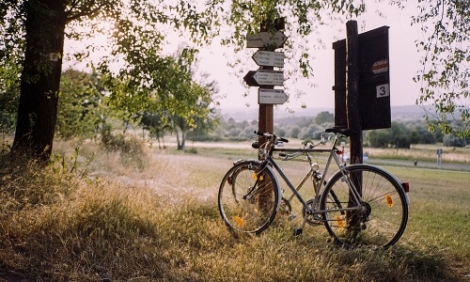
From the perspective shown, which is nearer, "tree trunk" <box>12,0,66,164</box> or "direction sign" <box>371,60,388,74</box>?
"direction sign" <box>371,60,388,74</box>

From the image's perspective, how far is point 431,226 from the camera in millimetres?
7410

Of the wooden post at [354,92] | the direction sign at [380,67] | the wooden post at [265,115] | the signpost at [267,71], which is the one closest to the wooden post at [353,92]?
the wooden post at [354,92]

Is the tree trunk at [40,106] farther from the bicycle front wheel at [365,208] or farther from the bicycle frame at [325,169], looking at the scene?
the bicycle front wheel at [365,208]

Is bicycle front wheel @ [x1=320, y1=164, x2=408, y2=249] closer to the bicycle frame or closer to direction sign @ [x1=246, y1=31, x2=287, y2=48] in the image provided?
the bicycle frame

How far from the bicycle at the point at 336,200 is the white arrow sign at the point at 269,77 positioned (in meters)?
1.10

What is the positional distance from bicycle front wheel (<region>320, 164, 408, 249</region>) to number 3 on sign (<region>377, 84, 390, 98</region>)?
3.41 ft

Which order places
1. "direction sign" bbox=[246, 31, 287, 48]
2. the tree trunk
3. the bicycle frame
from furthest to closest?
the tree trunk < "direction sign" bbox=[246, 31, 287, 48] < the bicycle frame

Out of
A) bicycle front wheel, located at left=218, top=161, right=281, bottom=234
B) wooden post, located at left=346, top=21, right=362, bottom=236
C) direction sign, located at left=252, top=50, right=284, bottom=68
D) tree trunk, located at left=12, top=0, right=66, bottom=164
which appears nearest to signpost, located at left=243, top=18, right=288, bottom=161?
direction sign, located at left=252, top=50, right=284, bottom=68

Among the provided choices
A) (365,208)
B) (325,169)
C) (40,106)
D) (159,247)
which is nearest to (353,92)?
(325,169)

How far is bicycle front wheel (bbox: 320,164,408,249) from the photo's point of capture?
14.4 ft

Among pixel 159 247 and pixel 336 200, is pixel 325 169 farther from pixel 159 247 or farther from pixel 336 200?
pixel 159 247

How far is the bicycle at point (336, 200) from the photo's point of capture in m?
4.45

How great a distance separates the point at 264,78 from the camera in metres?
6.16

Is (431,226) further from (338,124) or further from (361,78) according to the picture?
(361,78)
